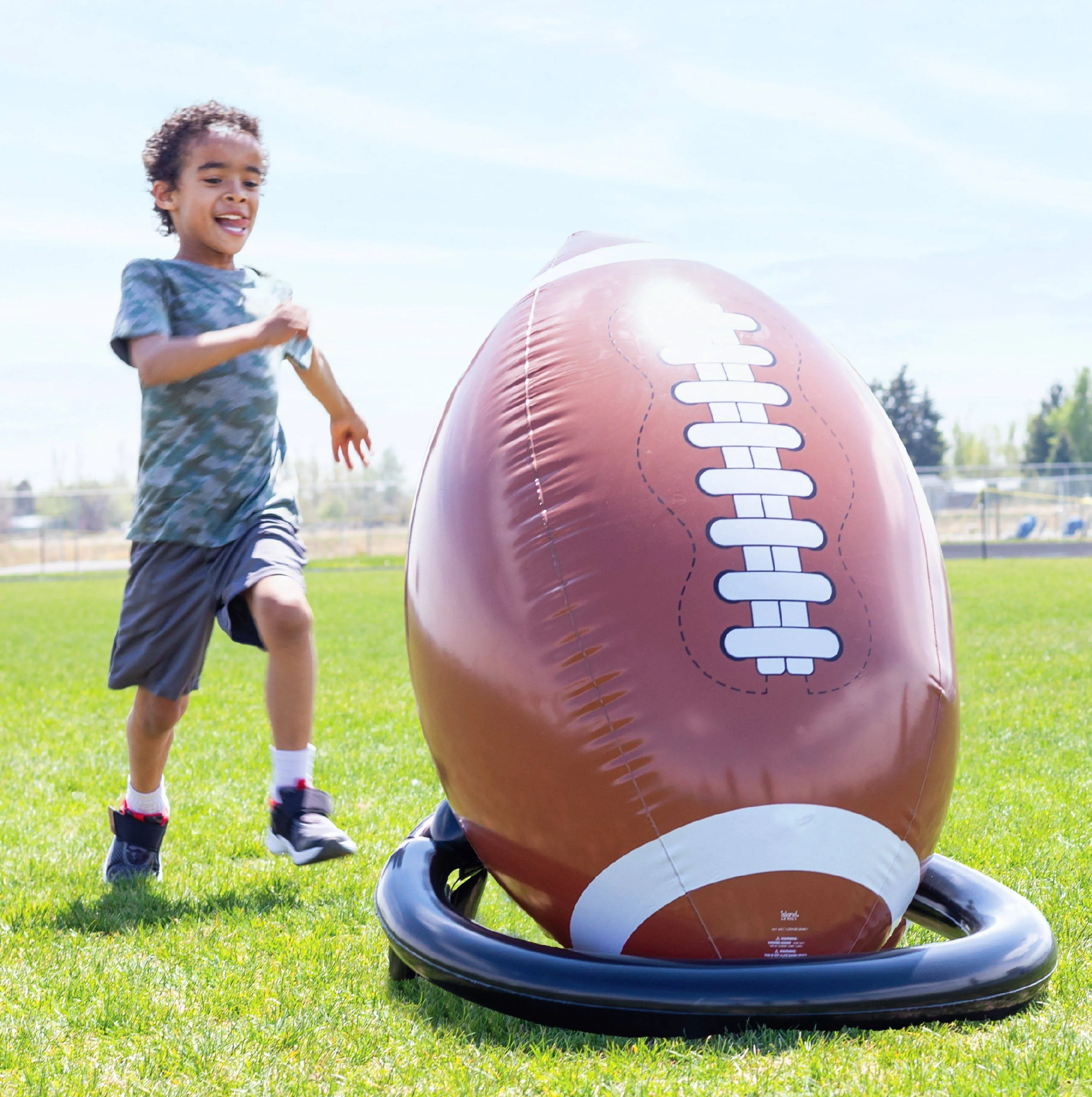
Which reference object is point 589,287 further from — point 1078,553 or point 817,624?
point 1078,553

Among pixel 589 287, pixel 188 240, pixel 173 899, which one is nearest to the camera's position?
pixel 589 287

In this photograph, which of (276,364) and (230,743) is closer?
(276,364)

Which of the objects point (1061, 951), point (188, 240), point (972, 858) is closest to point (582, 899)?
point (1061, 951)

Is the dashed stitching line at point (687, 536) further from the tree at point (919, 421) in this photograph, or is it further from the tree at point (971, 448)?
the tree at point (971, 448)

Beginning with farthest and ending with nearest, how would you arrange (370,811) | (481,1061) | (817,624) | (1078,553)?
(1078,553) → (370,811) → (817,624) → (481,1061)

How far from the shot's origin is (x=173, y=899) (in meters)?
3.20

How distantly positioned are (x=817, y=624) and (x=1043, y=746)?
10.7 ft

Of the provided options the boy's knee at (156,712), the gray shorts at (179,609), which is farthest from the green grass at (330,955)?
the gray shorts at (179,609)

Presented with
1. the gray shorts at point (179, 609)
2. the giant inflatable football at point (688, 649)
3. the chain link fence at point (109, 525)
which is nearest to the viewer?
the giant inflatable football at point (688, 649)

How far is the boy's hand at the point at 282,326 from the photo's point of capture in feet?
9.72

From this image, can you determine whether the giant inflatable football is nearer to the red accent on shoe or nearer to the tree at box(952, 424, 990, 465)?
Answer: the red accent on shoe

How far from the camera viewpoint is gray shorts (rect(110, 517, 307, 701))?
3312 mm

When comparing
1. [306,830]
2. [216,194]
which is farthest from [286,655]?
[216,194]

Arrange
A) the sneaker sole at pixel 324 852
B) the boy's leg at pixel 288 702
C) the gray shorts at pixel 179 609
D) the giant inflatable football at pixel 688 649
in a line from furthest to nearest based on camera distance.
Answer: the gray shorts at pixel 179 609 → the boy's leg at pixel 288 702 → the sneaker sole at pixel 324 852 → the giant inflatable football at pixel 688 649
